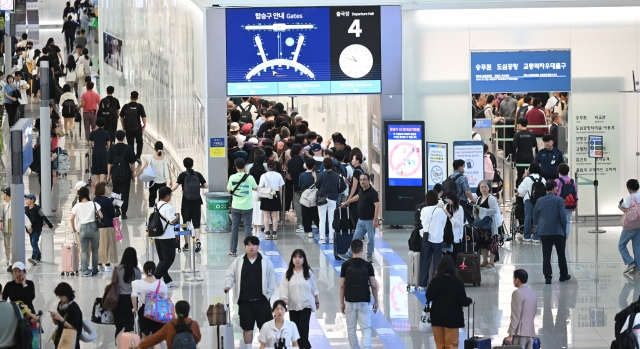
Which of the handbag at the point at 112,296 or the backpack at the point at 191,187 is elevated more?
the backpack at the point at 191,187

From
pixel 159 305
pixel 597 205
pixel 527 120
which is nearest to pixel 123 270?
pixel 159 305

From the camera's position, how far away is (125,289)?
11.8 m

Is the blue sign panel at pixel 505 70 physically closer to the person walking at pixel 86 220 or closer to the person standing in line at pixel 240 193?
the person standing in line at pixel 240 193

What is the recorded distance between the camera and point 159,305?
37.2ft

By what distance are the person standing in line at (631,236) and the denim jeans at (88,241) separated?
704cm

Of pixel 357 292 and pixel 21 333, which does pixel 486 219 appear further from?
pixel 21 333

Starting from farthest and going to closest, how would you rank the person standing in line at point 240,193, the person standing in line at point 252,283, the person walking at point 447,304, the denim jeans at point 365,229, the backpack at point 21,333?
the person standing in line at point 240,193
the denim jeans at point 365,229
the person standing in line at point 252,283
the person walking at point 447,304
the backpack at point 21,333

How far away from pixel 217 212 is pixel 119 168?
1843 mm

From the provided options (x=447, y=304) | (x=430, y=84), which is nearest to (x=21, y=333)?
(x=447, y=304)

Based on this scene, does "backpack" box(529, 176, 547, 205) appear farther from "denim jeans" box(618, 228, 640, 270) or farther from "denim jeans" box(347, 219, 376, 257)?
"denim jeans" box(347, 219, 376, 257)

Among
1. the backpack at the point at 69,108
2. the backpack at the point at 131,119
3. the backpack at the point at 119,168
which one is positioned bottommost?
the backpack at the point at 119,168

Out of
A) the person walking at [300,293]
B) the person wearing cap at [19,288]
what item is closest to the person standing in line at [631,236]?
the person walking at [300,293]

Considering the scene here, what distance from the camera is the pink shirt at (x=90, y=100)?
24203mm

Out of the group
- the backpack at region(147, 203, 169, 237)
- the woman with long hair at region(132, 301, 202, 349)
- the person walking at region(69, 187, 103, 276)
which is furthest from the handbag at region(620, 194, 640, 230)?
the woman with long hair at region(132, 301, 202, 349)
